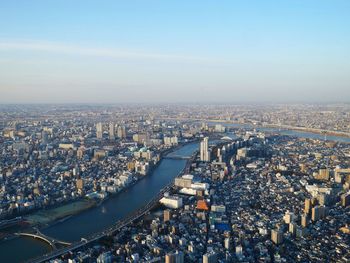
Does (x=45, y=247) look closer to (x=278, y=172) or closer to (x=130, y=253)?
(x=130, y=253)

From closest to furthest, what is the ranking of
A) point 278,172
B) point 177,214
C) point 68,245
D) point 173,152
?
1. point 68,245
2. point 177,214
3. point 278,172
4. point 173,152

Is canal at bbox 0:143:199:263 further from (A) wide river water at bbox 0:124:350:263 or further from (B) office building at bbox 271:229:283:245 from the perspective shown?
(B) office building at bbox 271:229:283:245

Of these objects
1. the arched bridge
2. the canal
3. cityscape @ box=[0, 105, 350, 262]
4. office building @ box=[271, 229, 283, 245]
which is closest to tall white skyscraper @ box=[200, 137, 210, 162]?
cityscape @ box=[0, 105, 350, 262]

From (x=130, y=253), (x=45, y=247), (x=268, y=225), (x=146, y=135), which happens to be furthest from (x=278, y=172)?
(x=146, y=135)

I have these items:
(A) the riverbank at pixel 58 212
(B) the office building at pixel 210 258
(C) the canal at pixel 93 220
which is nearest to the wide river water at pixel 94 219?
(C) the canal at pixel 93 220

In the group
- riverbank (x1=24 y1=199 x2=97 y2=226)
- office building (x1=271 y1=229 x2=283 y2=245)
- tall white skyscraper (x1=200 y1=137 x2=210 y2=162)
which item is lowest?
riverbank (x1=24 y1=199 x2=97 y2=226)

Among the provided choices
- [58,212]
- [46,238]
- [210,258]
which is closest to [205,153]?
[58,212]

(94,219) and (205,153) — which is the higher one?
(205,153)

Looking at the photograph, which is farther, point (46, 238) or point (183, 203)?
point (183, 203)

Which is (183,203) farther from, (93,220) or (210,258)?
(210,258)
